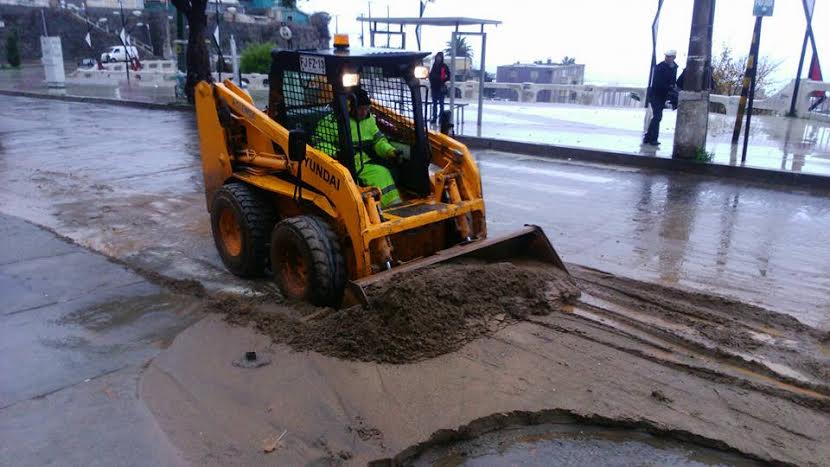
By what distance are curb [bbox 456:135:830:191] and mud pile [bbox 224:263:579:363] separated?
6641 millimetres

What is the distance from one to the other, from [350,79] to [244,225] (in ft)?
5.35

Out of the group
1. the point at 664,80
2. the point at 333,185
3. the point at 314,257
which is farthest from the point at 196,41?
the point at 314,257

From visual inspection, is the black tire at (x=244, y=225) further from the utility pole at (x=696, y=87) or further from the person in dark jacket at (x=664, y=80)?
the person in dark jacket at (x=664, y=80)

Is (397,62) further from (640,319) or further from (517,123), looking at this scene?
(517,123)

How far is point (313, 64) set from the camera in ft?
17.4

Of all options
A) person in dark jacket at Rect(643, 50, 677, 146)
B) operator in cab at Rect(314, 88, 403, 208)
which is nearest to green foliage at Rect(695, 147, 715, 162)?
person in dark jacket at Rect(643, 50, 677, 146)

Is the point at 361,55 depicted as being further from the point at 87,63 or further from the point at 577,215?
the point at 87,63

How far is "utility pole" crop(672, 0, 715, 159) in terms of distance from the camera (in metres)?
10.5

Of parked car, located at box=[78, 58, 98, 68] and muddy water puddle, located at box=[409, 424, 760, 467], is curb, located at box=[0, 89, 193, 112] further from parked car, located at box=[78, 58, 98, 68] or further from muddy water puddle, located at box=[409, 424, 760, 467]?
muddy water puddle, located at box=[409, 424, 760, 467]

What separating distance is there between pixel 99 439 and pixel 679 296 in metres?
4.39

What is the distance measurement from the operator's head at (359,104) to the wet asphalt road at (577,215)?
184 cm

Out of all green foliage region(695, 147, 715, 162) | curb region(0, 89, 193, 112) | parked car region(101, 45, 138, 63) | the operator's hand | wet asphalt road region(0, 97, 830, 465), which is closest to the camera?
wet asphalt road region(0, 97, 830, 465)

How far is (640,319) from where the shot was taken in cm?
497

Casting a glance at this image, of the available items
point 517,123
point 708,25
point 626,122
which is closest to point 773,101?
point 626,122
